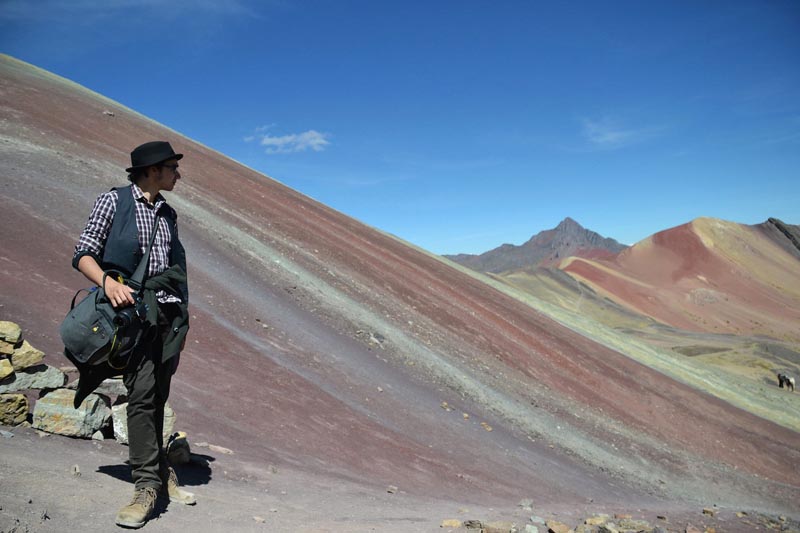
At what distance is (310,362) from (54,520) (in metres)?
8.41

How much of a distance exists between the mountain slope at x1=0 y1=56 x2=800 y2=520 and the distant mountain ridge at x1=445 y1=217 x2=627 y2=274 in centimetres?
10405

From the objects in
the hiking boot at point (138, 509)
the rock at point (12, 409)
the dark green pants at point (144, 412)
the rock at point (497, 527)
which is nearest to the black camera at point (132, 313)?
the dark green pants at point (144, 412)

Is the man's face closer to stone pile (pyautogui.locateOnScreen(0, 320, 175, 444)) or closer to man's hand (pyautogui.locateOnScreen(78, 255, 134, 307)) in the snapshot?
man's hand (pyautogui.locateOnScreen(78, 255, 134, 307))

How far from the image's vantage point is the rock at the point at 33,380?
4.79 m

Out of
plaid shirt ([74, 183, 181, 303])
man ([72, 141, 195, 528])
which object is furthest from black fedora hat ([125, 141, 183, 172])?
plaid shirt ([74, 183, 181, 303])

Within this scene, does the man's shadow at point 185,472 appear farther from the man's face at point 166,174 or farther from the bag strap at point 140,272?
the man's face at point 166,174

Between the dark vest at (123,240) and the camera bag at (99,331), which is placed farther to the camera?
the dark vest at (123,240)

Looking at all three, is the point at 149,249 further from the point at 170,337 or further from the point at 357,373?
the point at 357,373

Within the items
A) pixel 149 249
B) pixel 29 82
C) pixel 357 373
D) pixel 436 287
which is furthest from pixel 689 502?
pixel 29 82

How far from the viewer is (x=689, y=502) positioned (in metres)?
13.6

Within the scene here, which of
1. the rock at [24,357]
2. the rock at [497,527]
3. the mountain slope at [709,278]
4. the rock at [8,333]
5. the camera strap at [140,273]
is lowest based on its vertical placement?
the rock at [497,527]

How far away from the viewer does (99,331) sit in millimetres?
3463

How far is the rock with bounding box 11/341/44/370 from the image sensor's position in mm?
4883

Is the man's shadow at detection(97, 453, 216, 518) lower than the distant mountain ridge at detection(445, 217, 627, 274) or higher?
lower
